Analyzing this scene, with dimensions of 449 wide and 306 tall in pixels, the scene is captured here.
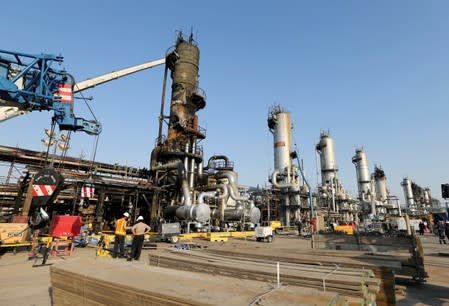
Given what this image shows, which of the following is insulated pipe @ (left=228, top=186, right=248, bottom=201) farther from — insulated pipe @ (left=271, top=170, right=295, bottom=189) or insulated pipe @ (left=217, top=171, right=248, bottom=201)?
insulated pipe @ (left=271, top=170, right=295, bottom=189)

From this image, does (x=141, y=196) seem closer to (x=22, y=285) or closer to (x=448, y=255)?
(x=22, y=285)

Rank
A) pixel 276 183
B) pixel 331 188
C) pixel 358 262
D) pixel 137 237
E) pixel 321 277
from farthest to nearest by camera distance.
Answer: pixel 331 188
pixel 276 183
pixel 137 237
pixel 358 262
pixel 321 277

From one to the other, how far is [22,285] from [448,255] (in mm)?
15972

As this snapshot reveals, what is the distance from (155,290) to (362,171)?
5647 centimetres

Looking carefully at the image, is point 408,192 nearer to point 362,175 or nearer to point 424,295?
point 362,175

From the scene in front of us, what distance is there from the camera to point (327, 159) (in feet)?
152

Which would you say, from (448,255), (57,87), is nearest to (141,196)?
(57,87)

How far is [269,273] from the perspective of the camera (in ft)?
12.9

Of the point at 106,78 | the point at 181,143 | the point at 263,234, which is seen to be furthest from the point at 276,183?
the point at 106,78

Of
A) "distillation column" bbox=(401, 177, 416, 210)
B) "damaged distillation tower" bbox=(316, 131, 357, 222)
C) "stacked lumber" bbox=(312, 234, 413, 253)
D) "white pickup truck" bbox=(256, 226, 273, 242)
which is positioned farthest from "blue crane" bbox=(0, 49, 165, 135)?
"distillation column" bbox=(401, 177, 416, 210)

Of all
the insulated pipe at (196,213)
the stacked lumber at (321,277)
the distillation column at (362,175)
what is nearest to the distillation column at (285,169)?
the insulated pipe at (196,213)

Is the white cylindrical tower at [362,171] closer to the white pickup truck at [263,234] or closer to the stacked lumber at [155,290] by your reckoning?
the white pickup truck at [263,234]

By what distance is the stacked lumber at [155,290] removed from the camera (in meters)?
2.45

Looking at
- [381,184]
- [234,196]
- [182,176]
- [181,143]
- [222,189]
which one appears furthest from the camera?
[381,184]
